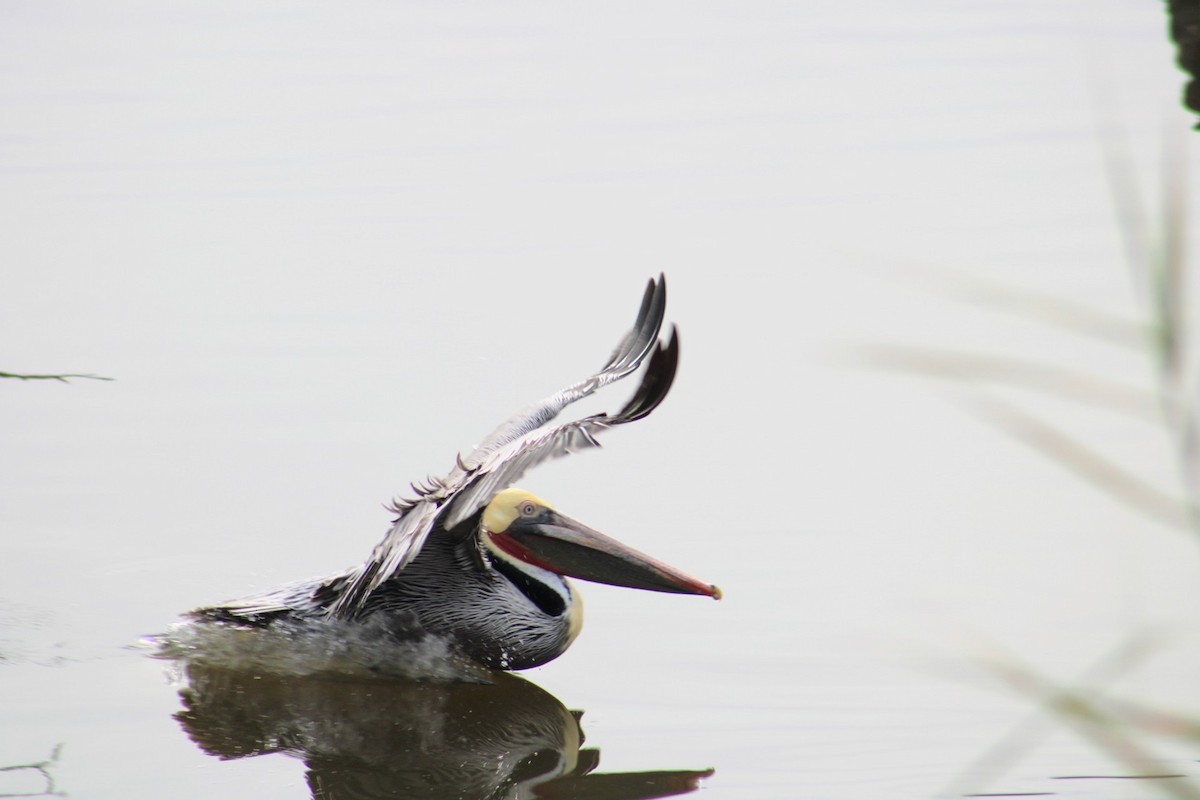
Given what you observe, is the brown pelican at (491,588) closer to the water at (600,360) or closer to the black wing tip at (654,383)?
the water at (600,360)

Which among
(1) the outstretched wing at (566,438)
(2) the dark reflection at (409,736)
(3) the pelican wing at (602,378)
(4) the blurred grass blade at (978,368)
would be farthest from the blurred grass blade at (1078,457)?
(3) the pelican wing at (602,378)

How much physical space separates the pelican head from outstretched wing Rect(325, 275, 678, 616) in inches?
7.4

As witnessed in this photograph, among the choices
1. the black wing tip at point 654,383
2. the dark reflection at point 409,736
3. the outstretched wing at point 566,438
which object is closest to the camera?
the outstretched wing at point 566,438

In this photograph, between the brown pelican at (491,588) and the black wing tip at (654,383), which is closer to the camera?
the black wing tip at (654,383)

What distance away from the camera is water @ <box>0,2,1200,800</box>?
180 inches

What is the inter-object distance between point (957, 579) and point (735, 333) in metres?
2.13

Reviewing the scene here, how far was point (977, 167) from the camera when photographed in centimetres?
900

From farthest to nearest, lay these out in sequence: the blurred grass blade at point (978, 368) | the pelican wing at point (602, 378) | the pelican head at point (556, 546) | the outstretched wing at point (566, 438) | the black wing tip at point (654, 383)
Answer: the pelican wing at point (602, 378)
the pelican head at point (556, 546)
the black wing tip at point (654, 383)
the outstretched wing at point (566, 438)
the blurred grass blade at point (978, 368)

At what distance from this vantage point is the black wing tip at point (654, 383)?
164 inches

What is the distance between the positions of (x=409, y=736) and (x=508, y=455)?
34.4 inches

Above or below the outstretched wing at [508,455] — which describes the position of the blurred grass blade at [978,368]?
below

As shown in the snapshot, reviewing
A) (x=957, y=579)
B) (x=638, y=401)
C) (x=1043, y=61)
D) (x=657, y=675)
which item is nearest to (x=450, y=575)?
(x=657, y=675)

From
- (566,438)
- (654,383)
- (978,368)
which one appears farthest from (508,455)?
(978,368)

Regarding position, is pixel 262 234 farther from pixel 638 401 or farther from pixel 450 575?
pixel 638 401
